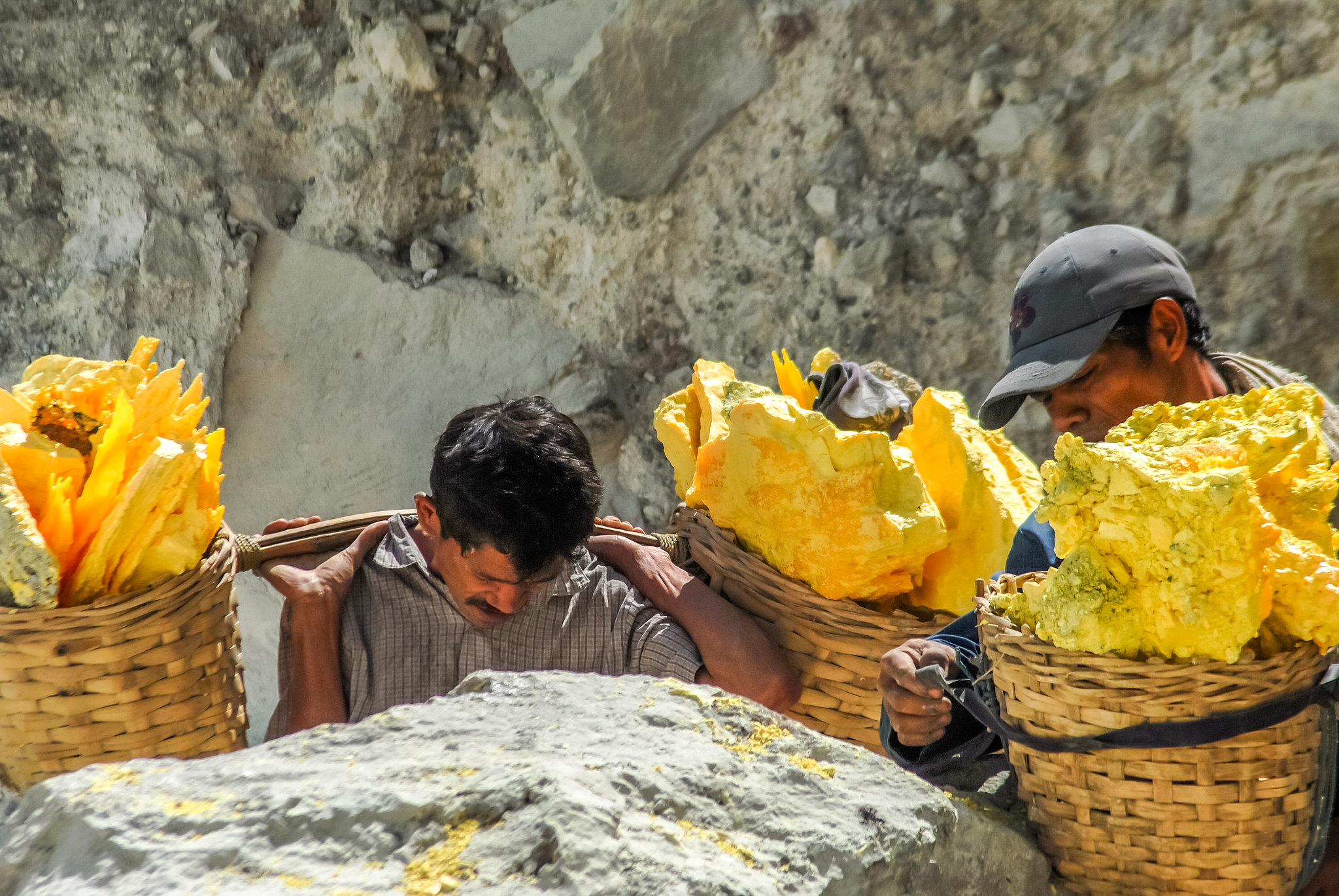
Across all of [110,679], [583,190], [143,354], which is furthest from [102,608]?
[583,190]

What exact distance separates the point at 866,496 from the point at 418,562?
69 centimetres

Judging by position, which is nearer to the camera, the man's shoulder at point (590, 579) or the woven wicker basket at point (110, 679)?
the woven wicker basket at point (110, 679)

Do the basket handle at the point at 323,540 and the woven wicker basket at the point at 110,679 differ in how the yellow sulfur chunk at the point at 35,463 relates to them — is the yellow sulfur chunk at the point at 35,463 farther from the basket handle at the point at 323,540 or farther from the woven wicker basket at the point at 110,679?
the basket handle at the point at 323,540

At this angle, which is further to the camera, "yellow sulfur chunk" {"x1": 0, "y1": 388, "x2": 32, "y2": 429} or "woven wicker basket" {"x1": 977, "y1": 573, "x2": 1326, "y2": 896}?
"yellow sulfur chunk" {"x1": 0, "y1": 388, "x2": 32, "y2": 429}

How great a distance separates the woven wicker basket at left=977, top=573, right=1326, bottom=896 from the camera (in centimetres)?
89

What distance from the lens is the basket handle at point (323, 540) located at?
162cm

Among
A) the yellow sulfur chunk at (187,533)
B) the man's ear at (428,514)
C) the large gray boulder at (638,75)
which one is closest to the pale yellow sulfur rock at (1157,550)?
the man's ear at (428,514)

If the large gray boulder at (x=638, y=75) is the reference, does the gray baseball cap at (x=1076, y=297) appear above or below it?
below

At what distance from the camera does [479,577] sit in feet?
5.23

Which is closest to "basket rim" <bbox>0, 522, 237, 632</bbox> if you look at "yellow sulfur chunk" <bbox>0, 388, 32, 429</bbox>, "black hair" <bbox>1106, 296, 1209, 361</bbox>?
"yellow sulfur chunk" <bbox>0, 388, 32, 429</bbox>

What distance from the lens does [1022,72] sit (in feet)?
8.02

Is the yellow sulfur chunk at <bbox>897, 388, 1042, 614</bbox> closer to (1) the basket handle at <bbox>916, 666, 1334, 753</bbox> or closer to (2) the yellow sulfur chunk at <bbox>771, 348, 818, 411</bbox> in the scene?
(2) the yellow sulfur chunk at <bbox>771, 348, 818, 411</bbox>

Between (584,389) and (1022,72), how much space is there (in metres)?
1.42

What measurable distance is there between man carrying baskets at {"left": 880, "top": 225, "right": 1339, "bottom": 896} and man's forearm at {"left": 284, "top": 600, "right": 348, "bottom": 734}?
88cm
